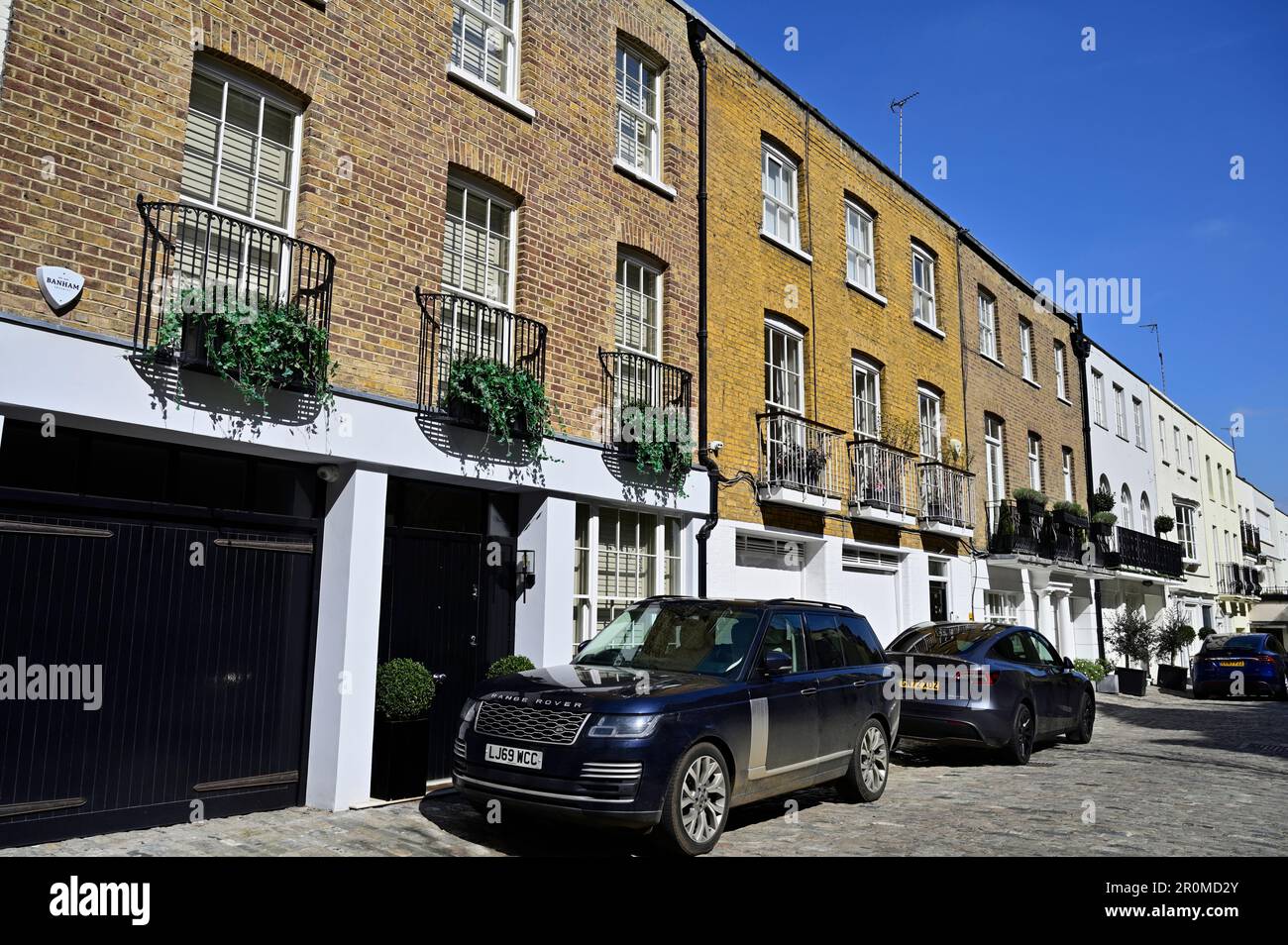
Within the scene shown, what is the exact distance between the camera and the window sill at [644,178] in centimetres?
1210

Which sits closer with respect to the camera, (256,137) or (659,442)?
(256,137)

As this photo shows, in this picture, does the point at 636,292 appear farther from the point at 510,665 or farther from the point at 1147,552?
the point at 1147,552

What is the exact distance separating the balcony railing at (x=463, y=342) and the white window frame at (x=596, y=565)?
77.7 inches

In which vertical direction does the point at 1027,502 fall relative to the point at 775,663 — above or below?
above

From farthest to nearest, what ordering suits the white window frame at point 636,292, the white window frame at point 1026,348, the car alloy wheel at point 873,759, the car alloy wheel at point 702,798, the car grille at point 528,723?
the white window frame at point 1026,348, the white window frame at point 636,292, the car alloy wheel at point 873,759, the car alloy wheel at point 702,798, the car grille at point 528,723

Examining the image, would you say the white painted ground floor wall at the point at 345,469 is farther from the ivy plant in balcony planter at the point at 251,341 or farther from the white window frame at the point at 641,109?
the white window frame at the point at 641,109

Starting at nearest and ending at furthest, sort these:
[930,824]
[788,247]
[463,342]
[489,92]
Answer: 1. [930,824]
2. [463,342]
3. [489,92]
4. [788,247]

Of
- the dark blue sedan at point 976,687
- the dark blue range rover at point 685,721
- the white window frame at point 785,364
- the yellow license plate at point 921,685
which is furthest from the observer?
the white window frame at point 785,364

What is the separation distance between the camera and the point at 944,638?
39.7 ft

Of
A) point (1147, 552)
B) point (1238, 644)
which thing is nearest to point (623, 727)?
point (1238, 644)

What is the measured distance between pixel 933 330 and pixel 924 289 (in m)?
1.08

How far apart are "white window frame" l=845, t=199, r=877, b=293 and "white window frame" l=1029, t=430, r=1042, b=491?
28.2 ft

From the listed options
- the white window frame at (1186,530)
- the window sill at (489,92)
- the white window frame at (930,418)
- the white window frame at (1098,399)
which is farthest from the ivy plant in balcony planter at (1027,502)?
the white window frame at (1186,530)

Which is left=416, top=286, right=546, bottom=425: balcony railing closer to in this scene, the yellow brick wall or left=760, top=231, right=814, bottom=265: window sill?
the yellow brick wall
